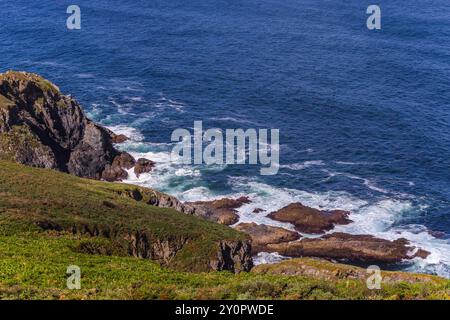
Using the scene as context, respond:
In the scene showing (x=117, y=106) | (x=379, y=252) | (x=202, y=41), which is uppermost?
(x=202, y=41)

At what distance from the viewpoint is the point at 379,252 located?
85.7m

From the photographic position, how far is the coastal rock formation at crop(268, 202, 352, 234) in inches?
3642

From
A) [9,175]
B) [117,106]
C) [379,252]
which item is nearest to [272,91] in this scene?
[117,106]

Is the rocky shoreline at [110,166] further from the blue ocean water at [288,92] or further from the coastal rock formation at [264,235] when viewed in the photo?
the blue ocean water at [288,92]

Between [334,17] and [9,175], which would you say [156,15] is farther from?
[9,175]

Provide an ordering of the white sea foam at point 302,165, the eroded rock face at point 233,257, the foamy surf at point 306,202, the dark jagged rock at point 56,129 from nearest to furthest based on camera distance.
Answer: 1. the eroded rock face at point 233,257
2. the foamy surf at point 306,202
3. the dark jagged rock at point 56,129
4. the white sea foam at point 302,165

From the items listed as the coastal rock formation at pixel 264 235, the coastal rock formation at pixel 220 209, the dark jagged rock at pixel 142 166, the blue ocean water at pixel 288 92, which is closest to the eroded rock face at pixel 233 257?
the coastal rock formation at pixel 264 235

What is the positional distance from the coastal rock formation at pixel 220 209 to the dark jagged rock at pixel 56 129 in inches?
789

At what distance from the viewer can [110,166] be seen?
107 meters

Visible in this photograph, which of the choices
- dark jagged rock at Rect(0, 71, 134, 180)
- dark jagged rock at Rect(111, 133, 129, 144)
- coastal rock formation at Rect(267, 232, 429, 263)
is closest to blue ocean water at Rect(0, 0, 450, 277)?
dark jagged rock at Rect(111, 133, 129, 144)

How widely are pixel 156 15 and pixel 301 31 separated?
55196mm

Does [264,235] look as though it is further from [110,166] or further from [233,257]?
[110,166]

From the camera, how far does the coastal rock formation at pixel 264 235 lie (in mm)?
88188

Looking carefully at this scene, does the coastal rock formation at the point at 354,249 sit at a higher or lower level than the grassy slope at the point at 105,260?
lower
